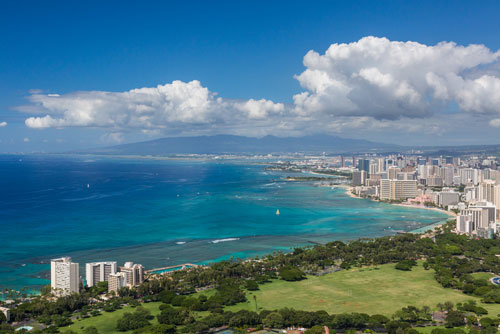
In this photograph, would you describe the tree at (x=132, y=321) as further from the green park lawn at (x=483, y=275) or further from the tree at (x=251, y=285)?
the green park lawn at (x=483, y=275)

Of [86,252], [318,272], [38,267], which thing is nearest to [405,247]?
[318,272]

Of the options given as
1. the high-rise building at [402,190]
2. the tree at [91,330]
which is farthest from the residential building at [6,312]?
the high-rise building at [402,190]

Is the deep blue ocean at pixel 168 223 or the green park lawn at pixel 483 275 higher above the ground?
the deep blue ocean at pixel 168 223

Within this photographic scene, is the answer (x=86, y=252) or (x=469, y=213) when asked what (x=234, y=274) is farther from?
(x=469, y=213)

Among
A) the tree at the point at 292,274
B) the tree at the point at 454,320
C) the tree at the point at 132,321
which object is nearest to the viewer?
the tree at the point at 454,320

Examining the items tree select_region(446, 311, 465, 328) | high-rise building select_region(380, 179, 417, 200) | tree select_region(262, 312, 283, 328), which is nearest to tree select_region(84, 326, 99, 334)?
tree select_region(262, 312, 283, 328)
